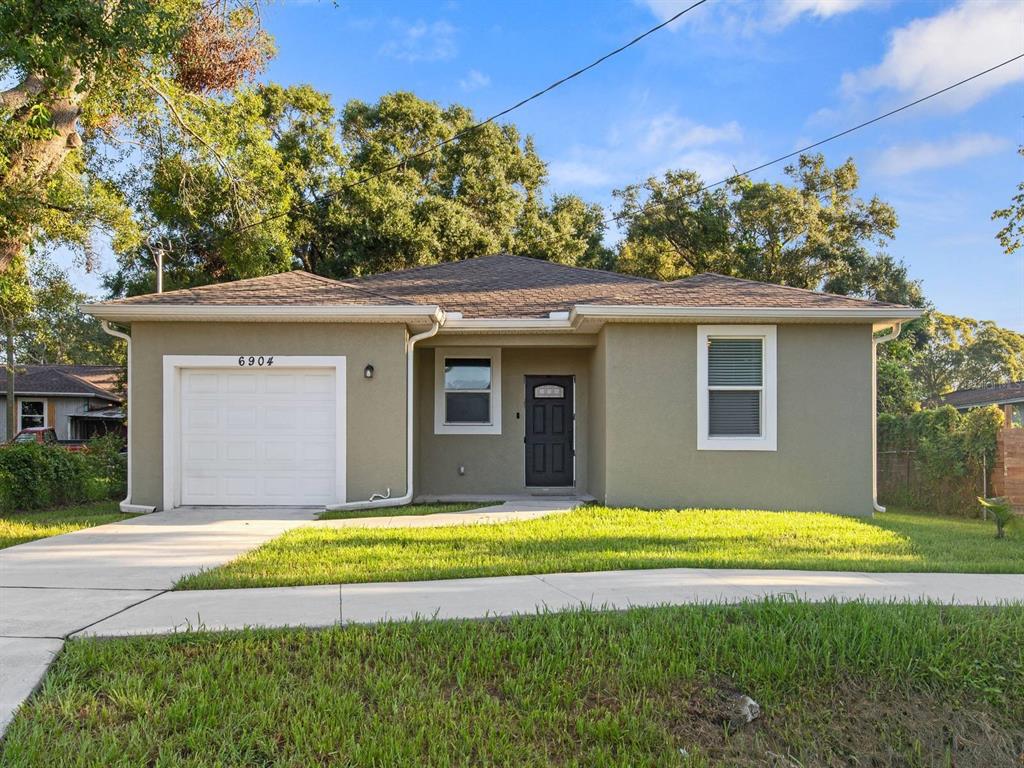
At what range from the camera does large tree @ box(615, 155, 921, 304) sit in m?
24.4

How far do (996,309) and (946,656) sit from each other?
42639 millimetres

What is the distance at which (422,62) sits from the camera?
1806cm

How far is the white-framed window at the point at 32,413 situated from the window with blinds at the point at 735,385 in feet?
102

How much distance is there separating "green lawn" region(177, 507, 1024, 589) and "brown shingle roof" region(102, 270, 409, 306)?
11.4 feet

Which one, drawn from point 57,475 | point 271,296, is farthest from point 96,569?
point 57,475

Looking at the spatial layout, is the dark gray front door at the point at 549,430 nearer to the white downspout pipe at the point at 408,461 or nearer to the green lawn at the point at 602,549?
the white downspout pipe at the point at 408,461

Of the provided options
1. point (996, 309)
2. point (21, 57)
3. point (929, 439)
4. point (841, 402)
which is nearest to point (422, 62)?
point (21, 57)

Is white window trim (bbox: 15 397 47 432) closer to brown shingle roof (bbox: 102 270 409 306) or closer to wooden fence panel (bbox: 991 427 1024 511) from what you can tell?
brown shingle roof (bbox: 102 270 409 306)

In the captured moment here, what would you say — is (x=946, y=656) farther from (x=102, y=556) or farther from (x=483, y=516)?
(x=102, y=556)

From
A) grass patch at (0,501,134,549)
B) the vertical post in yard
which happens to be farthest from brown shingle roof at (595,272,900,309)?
grass patch at (0,501,134,549)

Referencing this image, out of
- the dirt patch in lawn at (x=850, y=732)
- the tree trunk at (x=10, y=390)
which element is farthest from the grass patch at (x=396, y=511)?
the tree trunk at (x=10, y=390)

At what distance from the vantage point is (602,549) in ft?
21.4

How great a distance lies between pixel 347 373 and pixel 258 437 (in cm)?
162

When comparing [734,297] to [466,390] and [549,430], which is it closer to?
[549,430]
